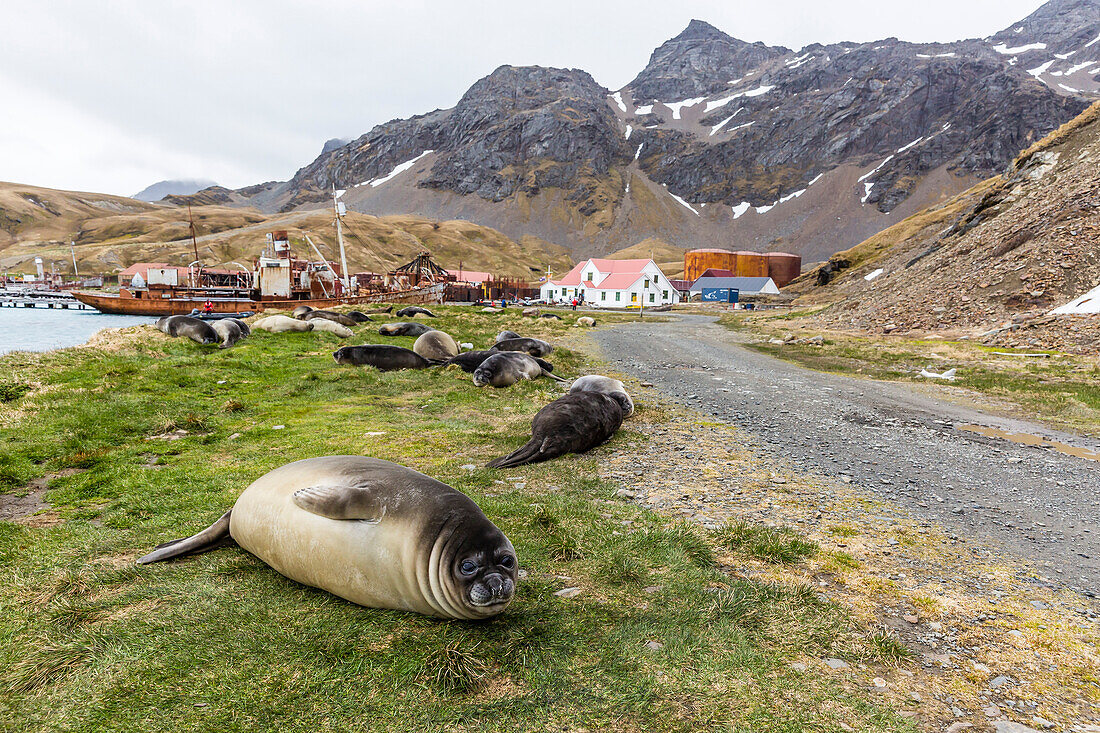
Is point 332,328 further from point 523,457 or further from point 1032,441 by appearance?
→ point 1032,441

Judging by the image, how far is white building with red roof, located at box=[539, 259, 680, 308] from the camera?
8012 cm

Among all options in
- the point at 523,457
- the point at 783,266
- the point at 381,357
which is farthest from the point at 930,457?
the point at 783,266

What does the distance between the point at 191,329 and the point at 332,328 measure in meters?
5.13

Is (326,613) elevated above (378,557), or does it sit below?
below

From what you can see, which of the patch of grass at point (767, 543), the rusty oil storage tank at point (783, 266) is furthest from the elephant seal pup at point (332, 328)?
the rusty oil storage tank at point (783, 266)

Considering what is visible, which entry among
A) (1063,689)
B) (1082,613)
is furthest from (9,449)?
(1082,613)

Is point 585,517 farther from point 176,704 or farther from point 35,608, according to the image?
point 35,608

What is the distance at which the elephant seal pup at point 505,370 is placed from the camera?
40.7 ft

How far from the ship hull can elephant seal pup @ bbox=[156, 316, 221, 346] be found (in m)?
28.3

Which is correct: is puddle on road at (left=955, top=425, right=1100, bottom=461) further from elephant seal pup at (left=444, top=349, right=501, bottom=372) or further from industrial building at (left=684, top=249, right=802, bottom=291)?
industrial building at (left=684, top=249, right=802, bottom=291)

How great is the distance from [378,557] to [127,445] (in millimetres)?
6295

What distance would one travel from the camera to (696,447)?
26.5 ft

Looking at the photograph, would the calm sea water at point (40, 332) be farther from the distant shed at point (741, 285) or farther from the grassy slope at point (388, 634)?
the distant shed at point (741, 285)

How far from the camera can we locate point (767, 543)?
477cm
